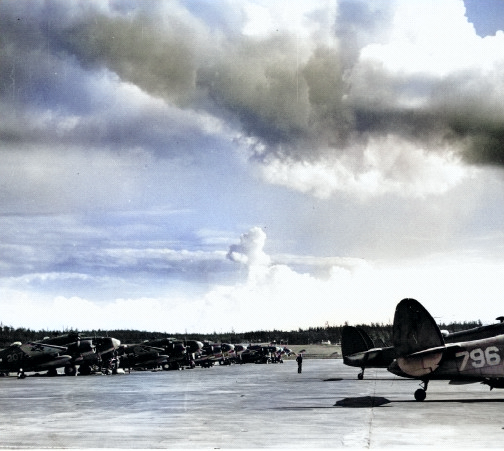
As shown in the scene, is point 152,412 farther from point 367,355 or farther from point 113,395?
point 367,355

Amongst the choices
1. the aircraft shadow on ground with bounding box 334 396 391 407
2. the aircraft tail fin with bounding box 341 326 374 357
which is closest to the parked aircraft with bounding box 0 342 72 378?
the aircraft tail fin with bounding box 341 326 374 357

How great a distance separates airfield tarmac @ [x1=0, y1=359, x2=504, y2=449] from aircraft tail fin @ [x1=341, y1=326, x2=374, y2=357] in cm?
1041

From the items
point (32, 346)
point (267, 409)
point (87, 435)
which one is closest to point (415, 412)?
point (267, 409)

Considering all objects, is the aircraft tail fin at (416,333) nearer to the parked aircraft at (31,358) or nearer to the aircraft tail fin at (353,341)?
the aircraft tail fin at (353,341)

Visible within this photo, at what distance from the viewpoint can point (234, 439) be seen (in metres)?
15.5

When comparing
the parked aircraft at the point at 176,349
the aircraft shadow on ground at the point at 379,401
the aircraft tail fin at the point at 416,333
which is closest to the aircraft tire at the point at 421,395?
the aircraft shadow on ground at the point at 379,401

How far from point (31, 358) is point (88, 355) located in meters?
4.61

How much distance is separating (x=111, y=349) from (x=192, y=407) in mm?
32138

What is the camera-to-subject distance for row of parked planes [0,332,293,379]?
51.4 meters

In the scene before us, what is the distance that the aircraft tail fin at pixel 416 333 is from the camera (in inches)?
922

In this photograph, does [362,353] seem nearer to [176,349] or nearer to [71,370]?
[71,370]

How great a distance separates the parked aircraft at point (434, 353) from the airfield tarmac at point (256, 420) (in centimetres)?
111

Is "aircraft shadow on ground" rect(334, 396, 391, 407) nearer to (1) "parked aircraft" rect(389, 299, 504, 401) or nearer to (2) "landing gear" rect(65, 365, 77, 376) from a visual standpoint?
(1) "parked aircraft" rect(389, 299, 504, 401)

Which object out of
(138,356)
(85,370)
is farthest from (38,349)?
(138,356)
